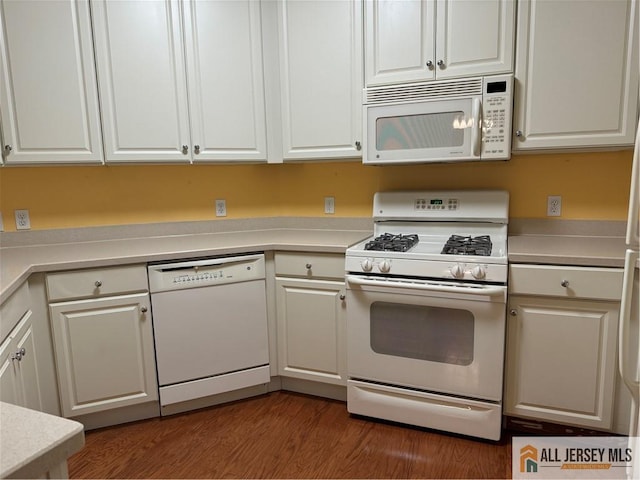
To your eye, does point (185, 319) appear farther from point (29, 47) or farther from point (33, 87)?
point (29, 47)

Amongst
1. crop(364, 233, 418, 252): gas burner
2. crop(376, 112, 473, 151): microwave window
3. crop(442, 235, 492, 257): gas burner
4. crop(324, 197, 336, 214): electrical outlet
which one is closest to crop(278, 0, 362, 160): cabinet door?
crop(376, 112, 473, 151): microwave window

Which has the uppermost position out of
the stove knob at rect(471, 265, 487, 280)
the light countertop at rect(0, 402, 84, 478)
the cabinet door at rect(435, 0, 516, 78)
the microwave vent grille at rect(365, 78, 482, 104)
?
the cabinet door at rect(435, 0, 516, 78)

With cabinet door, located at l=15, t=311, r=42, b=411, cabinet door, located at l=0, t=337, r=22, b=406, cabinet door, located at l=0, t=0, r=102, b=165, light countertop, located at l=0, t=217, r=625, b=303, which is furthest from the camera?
cabinet door, located at l=0, t=0, r=102, b=165

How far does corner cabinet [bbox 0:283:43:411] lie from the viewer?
4.80 ft

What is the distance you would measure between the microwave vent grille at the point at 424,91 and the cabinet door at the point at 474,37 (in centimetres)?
5

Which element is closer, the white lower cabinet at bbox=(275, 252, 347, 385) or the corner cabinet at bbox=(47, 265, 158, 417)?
the corner cabinet at bbox=(47, 265, 158, 417)

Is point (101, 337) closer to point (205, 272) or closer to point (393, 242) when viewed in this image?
point (205, 272)

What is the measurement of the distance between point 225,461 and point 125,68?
1944mm

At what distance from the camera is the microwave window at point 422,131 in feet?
6.82

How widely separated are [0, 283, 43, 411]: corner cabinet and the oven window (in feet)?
4.76

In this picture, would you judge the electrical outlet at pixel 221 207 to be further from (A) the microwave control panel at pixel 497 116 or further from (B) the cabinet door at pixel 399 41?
(A) the microwave control panel at pixel 497 116

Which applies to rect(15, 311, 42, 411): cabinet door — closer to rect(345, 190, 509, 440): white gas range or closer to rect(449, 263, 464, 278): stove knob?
rect(345, 190, 509, 440): white gas range

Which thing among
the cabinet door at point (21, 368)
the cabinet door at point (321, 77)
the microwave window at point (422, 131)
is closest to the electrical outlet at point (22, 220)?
the cabinet door at point (21, 368)

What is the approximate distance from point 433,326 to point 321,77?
1.43 metres
